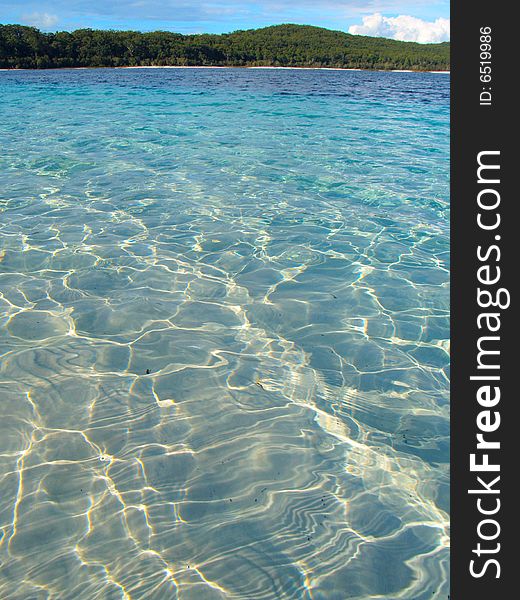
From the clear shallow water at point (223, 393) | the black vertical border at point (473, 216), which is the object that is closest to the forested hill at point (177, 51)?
the clear shallow water at point (223, 393)

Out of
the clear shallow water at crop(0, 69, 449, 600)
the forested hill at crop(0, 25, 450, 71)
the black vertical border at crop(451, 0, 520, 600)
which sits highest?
the forested hill at crop(0, 25, 450, 71)

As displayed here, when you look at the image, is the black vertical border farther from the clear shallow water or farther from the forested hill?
the forested hill

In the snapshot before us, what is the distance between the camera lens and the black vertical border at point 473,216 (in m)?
1.97

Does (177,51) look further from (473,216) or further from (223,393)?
(473,216)

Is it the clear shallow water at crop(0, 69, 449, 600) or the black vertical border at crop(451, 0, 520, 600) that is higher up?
the black vertical border at crop(451, 0, 520, 600)

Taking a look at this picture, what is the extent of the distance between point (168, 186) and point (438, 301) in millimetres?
5628

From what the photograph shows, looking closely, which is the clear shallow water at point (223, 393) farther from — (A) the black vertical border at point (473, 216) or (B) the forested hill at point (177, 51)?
(B) the forested hill at point (177, 51)

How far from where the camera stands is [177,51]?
3095 inches

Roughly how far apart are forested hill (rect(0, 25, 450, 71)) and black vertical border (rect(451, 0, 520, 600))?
65929 millimetres

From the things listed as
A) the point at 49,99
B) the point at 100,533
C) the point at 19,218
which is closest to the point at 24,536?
the point at 100,533

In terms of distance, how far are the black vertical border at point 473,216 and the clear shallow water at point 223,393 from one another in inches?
35.1

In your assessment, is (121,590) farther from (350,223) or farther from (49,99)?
(49,99)

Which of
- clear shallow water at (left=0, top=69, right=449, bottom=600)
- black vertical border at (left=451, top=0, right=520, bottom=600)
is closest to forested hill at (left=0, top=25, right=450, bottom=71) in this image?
clear shallow water at (left=0, top=69, right=449, bottom=600)

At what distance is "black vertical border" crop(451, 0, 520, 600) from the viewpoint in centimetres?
197
